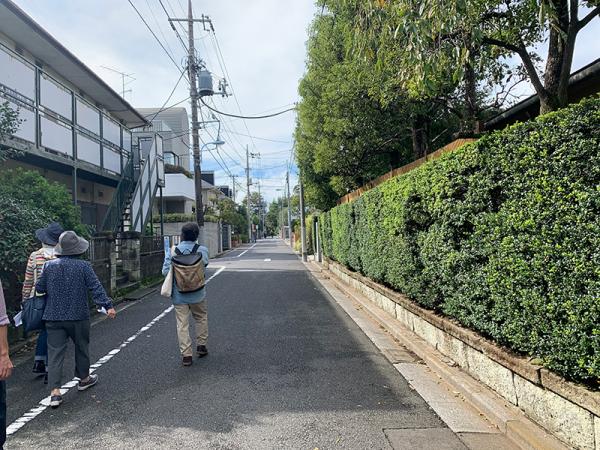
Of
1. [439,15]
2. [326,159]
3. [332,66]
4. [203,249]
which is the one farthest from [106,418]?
[332,66]

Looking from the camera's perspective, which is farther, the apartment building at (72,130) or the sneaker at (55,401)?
the apartment building at (72,130)

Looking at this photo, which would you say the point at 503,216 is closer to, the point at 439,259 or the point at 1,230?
the point at 439,259

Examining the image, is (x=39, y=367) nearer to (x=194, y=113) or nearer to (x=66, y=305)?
(x=66, y=305)

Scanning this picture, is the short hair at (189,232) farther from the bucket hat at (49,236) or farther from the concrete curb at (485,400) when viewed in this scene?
the concrete curb at (485,400)

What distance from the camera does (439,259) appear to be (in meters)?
5.65

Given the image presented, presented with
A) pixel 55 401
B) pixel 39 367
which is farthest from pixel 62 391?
pixel 39 367

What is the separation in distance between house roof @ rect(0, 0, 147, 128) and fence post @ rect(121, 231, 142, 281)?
5275 mm

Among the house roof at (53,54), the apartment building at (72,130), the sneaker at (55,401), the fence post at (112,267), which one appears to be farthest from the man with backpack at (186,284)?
the house roof at (53,54)

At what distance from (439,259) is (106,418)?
4095mm

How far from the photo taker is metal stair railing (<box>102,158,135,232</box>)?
14.1 m

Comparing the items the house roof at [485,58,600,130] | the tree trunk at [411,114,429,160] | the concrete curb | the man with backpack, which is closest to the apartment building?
the man with backpack

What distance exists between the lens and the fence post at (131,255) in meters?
13.8

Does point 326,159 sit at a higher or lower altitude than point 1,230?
higher

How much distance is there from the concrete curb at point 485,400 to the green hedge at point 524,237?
1.70ft
